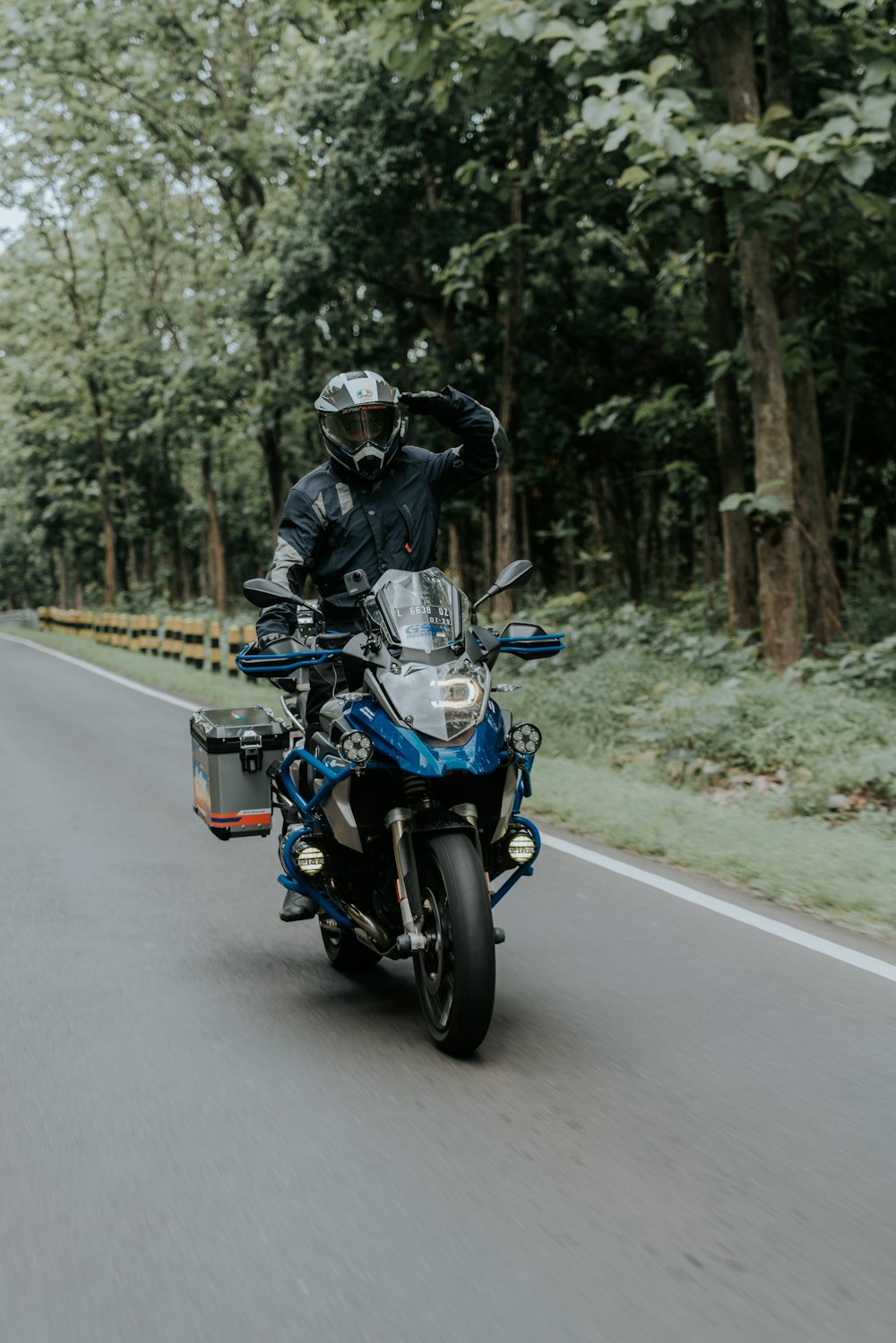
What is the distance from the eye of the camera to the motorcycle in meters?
4.48

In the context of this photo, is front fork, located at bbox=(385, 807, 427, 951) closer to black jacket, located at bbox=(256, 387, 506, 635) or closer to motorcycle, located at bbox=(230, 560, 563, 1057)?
motorcycle, located at bbox=(230, 560, 563, 1057)

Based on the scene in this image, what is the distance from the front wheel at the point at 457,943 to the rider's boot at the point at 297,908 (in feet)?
2.96

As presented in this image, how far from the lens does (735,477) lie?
50.7 ft

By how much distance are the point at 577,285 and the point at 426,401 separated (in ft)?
64.0

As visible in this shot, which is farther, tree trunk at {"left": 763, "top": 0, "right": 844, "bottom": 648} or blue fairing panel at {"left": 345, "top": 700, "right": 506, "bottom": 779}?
tree trunk at {"left": 763, "top": 0, "right": 844, "bottom": 648}

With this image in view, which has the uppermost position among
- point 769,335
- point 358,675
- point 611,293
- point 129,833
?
point 611,293

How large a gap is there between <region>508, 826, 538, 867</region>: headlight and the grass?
6.72ft

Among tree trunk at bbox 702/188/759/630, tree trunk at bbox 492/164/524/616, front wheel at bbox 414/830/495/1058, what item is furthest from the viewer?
tree trunk at bbox 492/164/524/616

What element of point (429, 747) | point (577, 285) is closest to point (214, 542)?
point (577, 285)

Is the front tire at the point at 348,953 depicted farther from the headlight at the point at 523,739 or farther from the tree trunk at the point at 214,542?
the tree trunk at the point at 214,542

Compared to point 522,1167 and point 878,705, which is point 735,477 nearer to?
point 878,705

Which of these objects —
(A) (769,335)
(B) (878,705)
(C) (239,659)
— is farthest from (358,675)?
(A) (769,335)

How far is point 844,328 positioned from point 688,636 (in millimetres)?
5835

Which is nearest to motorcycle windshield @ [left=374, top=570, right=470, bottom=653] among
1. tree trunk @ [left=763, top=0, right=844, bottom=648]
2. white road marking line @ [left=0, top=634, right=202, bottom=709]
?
tree trunk @ [left=763, top=0, right=844, bottom=648]
